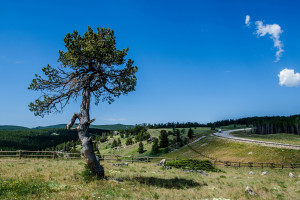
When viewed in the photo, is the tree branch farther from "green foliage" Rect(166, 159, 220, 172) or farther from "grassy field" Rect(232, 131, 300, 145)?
"grassy field" Rect(232, 131, 300, 145)

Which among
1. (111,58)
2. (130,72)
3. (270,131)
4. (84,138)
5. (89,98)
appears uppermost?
(111,58)

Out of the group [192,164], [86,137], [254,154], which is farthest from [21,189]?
[254,154]

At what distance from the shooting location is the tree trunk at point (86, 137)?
14109 millimetres

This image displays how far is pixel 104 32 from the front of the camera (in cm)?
1666

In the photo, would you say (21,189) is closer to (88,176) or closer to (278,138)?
(88,176)

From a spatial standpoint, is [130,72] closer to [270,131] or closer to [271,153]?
[271,153]

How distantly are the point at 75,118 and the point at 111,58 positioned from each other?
18.2ft

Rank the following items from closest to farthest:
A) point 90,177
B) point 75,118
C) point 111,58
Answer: point 90,177 → point 75,118 → point 111,58

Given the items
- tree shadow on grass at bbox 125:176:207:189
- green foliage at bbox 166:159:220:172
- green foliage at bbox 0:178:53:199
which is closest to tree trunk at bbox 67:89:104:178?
green foliage at bbox 0:178:53:199

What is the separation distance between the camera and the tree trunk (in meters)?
14.1

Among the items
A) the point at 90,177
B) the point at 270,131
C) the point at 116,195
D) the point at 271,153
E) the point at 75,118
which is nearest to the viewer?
the point at 116,195

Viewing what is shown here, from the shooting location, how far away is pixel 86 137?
14289 mm

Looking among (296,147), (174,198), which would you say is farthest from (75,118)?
(296,147)

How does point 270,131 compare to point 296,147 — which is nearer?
point 296,147
